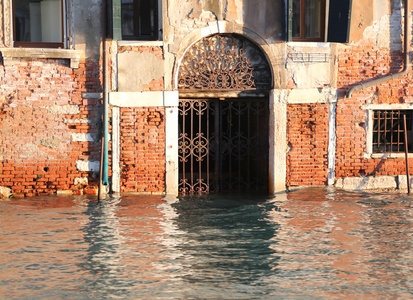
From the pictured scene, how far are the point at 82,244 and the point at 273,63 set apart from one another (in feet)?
15.8

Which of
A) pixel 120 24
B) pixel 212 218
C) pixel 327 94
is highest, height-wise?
pixel 120 24

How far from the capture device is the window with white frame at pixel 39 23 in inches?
360

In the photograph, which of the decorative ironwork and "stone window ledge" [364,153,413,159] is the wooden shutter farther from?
"stone window ledge" [364,153,413,159]

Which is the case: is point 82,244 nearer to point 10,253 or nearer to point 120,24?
point 10,253

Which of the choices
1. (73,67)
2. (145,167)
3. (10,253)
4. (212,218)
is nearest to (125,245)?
(10,253)

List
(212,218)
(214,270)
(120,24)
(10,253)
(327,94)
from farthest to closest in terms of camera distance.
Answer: (327,94)
(120,24)
(212,218)
(10,253)
(214,270)

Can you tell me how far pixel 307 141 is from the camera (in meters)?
9.58

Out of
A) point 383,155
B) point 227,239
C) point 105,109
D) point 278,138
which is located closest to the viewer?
point 227,239

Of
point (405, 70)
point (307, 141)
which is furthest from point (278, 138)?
point (405, 70)

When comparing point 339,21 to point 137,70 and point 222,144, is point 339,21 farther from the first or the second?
point 137,70

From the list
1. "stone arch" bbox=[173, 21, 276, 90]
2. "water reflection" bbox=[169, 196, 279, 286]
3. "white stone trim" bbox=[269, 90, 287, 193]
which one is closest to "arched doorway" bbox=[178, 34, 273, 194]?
"stone arch" bbox=[173, 21, 276, 90]

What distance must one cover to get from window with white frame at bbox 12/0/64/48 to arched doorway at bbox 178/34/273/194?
6.85 feet

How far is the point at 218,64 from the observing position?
31.0ft

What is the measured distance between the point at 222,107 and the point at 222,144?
2.39ft
